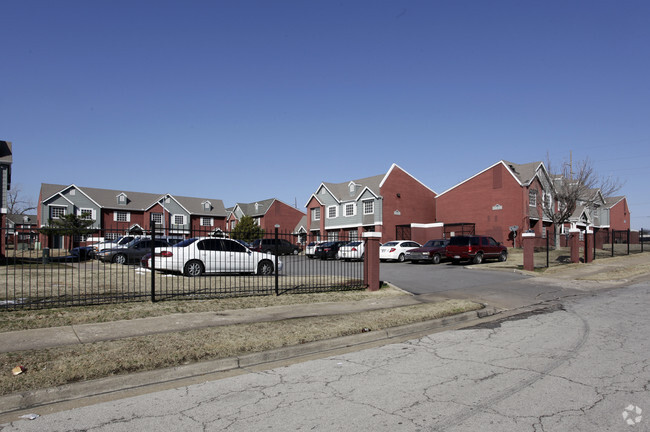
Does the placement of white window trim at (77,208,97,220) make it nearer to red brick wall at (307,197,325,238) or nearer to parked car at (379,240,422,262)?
red brick wall at (307,197,325,238)

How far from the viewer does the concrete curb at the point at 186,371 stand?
5266 mm

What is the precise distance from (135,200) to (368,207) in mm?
32347

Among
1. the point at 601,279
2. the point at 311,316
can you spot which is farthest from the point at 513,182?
the point at 311,316

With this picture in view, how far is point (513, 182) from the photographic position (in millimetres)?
40219

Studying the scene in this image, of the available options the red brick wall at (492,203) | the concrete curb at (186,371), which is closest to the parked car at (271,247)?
the concrete curb at (186,371)

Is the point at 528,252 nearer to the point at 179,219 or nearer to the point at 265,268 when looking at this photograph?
the point at 265,268

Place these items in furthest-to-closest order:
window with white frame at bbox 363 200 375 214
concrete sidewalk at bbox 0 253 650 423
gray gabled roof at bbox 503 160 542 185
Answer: window with white frame at bbox 363 200 375 214, gray gabled roof at bbox 503 160 542 185, concrete sidewalk at bbox 0 253 650 423

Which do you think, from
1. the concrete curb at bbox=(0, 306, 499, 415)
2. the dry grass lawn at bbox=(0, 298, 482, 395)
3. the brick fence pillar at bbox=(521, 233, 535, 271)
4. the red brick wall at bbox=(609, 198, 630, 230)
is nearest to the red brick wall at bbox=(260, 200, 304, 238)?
the brick fence pillar at bbox=(521, 233, 535, 271)

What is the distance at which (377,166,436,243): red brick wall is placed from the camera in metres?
47.0

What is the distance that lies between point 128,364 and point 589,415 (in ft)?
18.5

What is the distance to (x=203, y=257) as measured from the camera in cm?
1543
